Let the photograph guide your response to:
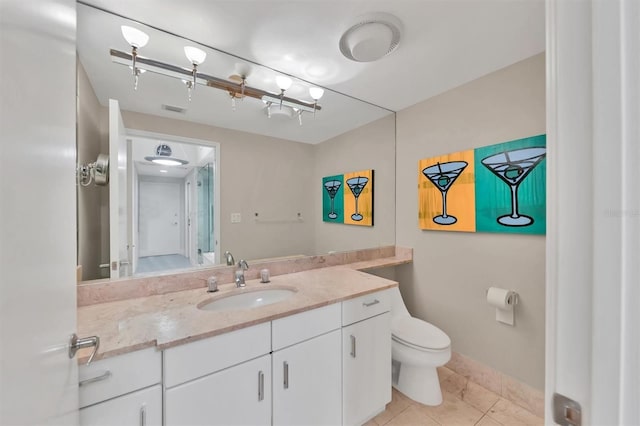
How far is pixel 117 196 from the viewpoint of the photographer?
1.27 metres

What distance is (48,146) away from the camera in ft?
1.79

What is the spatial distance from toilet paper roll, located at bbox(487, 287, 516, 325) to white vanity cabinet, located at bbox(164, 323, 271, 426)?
5.08 feet

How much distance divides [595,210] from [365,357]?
1439mm

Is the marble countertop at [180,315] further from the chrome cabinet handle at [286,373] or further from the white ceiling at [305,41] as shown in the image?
the white ceiling at [305,41]

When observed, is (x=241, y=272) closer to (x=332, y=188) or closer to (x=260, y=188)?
(x=260, y=188)

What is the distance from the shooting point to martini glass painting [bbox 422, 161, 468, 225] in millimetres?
2000

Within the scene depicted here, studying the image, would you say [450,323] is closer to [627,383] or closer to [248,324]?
[248,324]

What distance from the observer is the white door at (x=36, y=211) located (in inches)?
15.4

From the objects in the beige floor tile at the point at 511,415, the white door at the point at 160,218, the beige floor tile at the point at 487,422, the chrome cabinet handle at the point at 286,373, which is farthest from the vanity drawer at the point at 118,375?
the beige floor tile at the point at 511,415

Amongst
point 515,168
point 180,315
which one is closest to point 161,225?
point 180,315

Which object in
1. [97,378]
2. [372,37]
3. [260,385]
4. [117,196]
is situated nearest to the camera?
[97,378]

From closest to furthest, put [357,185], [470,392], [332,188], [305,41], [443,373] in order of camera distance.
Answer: [305,41] < [470,392] < [443,373] < [332,188] < [357,185]

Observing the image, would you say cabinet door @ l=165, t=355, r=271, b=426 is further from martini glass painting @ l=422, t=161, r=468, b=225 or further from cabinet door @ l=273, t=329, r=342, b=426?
martini glass painting @ l=422, t=161, r=468, b=225

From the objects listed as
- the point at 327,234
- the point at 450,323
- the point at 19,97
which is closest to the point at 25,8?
the point at 19,97
